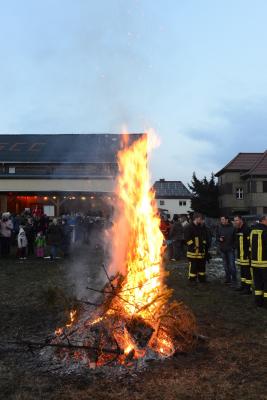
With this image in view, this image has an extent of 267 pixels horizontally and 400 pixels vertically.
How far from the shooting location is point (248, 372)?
205 inches

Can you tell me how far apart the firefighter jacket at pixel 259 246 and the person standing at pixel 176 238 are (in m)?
7.77

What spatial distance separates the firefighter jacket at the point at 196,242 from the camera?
11430 millimetres

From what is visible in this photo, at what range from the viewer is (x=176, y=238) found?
16.7m

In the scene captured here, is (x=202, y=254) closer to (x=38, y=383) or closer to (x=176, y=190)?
(x=38, y=383)

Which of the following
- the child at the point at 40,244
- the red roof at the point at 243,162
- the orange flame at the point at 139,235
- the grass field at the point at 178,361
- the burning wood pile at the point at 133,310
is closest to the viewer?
the grass field at the point at 178,361

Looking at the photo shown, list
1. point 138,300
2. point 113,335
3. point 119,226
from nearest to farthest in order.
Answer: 1. point 113,335
2. point 138,300
3. point 119,226

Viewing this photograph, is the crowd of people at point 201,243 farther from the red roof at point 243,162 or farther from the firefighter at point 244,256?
the red roof at point 243,162

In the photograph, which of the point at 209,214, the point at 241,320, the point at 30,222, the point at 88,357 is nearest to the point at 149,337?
the point at 88,357

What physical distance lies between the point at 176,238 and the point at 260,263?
8207 millimetres

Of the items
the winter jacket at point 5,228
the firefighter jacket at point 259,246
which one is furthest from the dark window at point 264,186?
the firefighter jacket at point 259,246

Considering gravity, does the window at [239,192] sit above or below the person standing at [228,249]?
above

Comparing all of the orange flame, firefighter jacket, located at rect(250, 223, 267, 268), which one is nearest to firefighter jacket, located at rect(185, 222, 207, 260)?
firefighter jacket, located at rect(250, 223, 267, 268)

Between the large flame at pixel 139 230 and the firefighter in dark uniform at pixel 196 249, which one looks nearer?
the large flame at pixel 139 230

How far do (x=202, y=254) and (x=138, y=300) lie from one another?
527 centimetres
